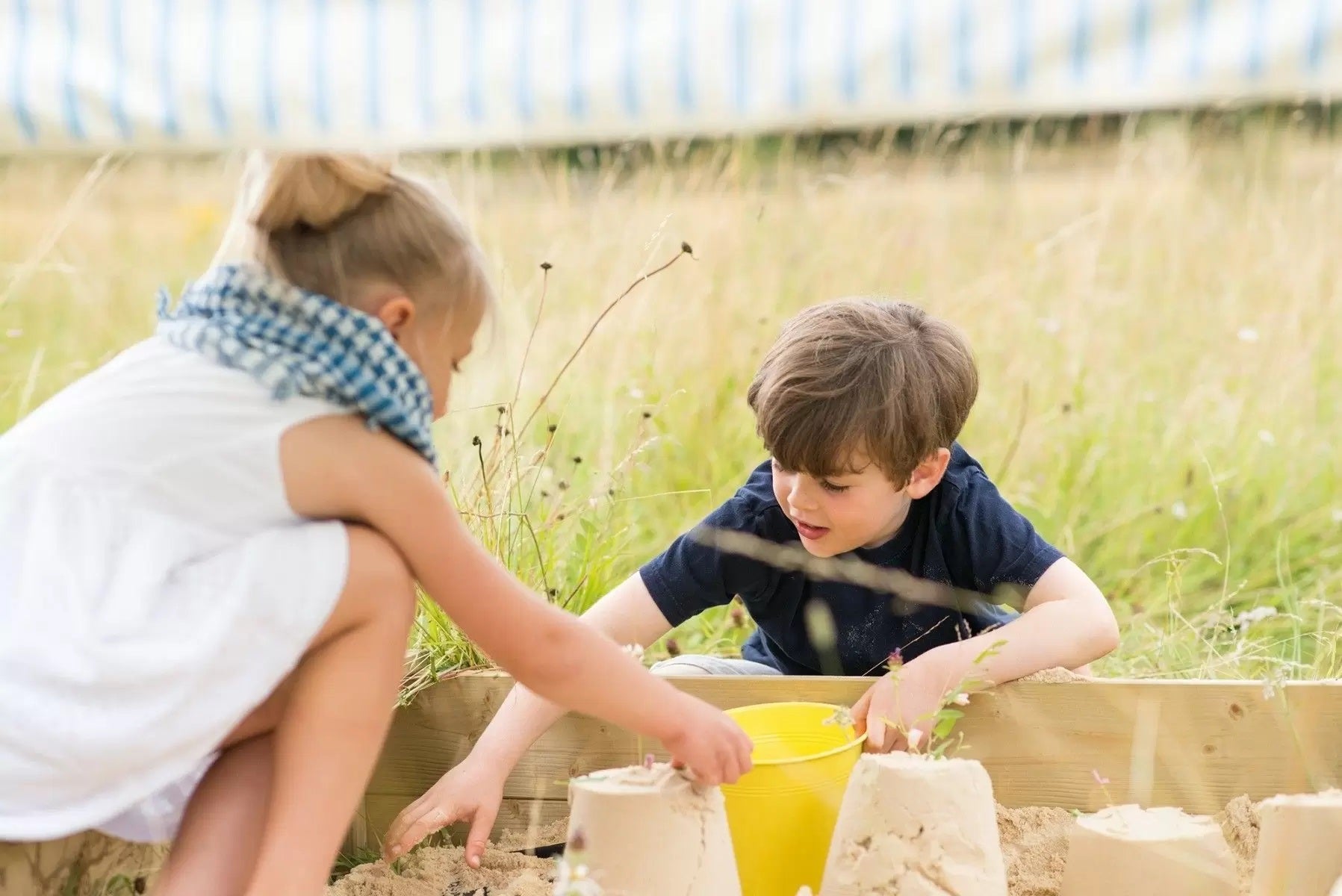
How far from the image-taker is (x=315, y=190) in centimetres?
137

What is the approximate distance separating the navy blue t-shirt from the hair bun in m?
0.86

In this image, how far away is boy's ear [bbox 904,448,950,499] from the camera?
2000 millimetres

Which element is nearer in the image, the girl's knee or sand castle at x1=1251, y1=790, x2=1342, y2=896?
the girl's knee

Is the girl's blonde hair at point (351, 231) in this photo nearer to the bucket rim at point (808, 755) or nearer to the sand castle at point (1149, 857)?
the bucket rim at point (808, 755)

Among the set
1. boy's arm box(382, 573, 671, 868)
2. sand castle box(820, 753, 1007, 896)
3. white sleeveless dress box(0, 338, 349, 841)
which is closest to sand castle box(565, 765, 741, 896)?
sand castle box(820, 753, 1007, 896)

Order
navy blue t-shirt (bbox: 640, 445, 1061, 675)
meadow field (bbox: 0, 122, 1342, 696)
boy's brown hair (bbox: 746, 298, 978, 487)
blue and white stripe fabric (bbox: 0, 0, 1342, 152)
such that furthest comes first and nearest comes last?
1. meadow field (bbox: 0, 122, 1342, 696)
2. navy blue t-shirt (bbox: 640, 445, 1061, 675)
3. boy's brown hair (bbox: 746, 298, 978, 487)
4. blue and white stripe fabric (bbox: 0, 0, 1342, 152)

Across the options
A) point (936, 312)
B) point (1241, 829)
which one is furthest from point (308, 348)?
point (936, 312)

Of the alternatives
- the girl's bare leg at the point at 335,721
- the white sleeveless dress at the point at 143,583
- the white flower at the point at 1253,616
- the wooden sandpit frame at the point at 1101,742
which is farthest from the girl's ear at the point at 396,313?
the white flower at the point at 1253,616

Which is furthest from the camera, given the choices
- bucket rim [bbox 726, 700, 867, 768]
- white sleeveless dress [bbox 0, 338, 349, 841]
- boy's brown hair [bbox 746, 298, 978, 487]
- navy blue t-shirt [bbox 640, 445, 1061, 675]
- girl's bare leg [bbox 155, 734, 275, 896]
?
navy blue t-shirt [bbox 640, 445, 1061, 675]

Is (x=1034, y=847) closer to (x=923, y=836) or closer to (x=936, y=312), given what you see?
(x=923, y=836)

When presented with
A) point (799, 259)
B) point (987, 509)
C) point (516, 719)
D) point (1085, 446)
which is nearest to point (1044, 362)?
point (1085, 446)

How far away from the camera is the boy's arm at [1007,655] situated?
1.77 m

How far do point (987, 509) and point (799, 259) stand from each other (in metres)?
1.63

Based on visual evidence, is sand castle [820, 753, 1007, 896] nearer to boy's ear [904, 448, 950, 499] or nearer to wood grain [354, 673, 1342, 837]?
wood grain [354, 673, 1342, 837]
